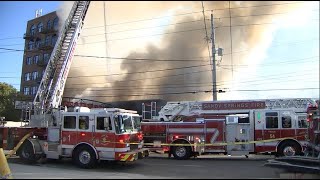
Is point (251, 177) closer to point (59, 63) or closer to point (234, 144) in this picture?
point (234, 144)

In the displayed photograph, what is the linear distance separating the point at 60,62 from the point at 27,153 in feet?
24.8

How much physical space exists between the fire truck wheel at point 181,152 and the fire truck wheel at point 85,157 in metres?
4.86

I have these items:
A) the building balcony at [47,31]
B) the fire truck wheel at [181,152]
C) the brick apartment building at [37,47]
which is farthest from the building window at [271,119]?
the building balcony at [47,31]

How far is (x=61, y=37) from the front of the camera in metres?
22.0

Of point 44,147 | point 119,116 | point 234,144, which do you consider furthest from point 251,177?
point 44,147

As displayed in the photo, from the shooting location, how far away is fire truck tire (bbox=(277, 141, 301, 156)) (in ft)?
55.7

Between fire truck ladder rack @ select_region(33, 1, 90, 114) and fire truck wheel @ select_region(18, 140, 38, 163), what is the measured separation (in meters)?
4.01

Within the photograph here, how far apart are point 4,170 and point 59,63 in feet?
35.9

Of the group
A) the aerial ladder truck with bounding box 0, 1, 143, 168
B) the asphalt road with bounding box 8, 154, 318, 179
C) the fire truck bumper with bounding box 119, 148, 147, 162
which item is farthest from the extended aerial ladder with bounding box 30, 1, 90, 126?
the fire truck bumper with bounding box 119, 148, 147, 162

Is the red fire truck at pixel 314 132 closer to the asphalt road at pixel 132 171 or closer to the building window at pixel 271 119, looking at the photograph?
the asphalt road at pixel 132 171

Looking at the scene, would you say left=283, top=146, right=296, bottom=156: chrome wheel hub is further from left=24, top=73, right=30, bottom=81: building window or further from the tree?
left=24, top=73, right=30, bottom=81: building window

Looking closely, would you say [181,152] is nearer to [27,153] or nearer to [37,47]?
[27,153]

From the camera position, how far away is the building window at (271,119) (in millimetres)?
17969

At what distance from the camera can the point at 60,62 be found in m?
21.8
